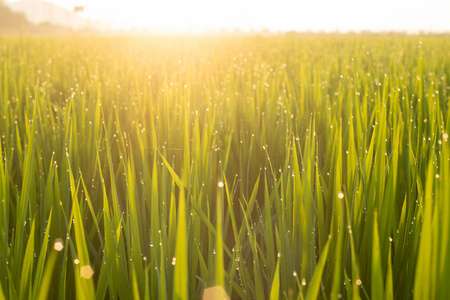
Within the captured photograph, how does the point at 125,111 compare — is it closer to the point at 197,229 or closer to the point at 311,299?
the point at 197,229

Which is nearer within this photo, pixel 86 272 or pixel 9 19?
pixel 86 272

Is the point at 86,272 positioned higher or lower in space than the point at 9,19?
lower

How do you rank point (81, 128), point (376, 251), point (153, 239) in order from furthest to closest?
1. point (81, 128)
2. point (153, 239)
3. point (376, 251)

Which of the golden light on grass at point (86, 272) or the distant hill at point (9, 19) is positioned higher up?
the distant hill at point (9, 19)

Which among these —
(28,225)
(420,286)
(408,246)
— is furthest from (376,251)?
(28,225)

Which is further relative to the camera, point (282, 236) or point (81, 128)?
point (81, 128)

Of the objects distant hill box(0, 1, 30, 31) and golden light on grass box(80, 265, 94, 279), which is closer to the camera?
golden light on grass box(80, 265, 94, 279)

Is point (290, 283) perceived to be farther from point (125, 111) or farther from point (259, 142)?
point (125, 111)

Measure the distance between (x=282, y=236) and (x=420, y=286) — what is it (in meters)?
0.23

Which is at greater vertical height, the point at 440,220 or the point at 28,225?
the point at 440,220

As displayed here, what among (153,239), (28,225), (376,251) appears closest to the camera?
(376,251)

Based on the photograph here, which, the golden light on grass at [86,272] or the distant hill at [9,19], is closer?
the golden light on grass at [86,272]

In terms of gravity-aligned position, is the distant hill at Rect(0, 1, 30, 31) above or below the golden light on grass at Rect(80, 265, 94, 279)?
above

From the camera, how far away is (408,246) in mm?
626
